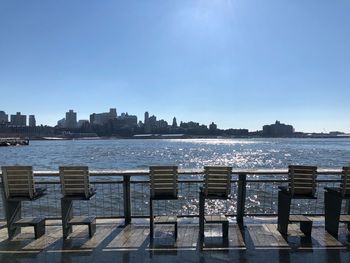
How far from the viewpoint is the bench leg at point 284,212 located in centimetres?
817

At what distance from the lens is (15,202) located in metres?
8.29

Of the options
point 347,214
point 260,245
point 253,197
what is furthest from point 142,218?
point 253,197

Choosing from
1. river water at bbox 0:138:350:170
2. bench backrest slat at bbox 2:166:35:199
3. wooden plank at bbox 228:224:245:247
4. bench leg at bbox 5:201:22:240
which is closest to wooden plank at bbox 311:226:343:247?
wooden plank at bbox 228:224:245:247

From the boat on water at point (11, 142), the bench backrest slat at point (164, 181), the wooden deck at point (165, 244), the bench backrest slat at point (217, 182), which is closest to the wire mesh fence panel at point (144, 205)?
the wooden deck at point (165, 244)

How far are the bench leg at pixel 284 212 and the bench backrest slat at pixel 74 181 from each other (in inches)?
151

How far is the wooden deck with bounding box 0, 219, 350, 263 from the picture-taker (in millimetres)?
6977

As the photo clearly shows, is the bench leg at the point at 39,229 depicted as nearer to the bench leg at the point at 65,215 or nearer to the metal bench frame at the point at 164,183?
the bench leg at the point at 65,215

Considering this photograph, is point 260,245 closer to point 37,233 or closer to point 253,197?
point 37,233

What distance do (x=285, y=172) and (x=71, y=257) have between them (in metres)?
4.86

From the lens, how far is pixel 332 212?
8.29m

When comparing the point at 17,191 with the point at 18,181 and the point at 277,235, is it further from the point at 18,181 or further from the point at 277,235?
the point at 277,235

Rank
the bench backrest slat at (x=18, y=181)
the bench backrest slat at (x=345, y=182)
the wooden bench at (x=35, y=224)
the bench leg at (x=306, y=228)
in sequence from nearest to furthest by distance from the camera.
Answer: the bench backrest slat at (x=18, y=181) < the bench backrest slat at (x=345, y=182) < the wooden bench at (x=35, y=224) < the bench leg at (x=306, y=228)

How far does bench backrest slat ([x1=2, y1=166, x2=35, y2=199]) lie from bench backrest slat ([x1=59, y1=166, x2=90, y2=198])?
0.59 m

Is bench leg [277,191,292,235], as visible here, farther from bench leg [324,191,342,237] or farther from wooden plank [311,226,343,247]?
bench leg [324,191,342,237]
